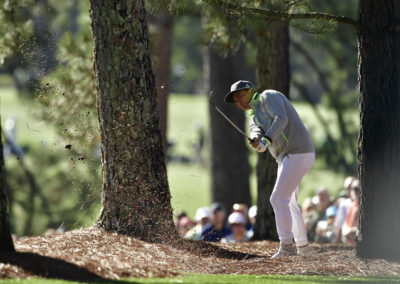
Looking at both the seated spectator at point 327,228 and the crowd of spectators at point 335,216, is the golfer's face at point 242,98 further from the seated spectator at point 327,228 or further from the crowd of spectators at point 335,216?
the seated spectator at point 327,228

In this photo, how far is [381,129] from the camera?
30.3 feet

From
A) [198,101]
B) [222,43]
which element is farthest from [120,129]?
[198,101]

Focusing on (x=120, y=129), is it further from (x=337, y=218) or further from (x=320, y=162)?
(x=320, y=162)

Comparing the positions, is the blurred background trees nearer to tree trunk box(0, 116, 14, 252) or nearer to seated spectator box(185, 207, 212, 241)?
seated spectator box(185, 207, 212, 241)

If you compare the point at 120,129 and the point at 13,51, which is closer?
the point at 120,129

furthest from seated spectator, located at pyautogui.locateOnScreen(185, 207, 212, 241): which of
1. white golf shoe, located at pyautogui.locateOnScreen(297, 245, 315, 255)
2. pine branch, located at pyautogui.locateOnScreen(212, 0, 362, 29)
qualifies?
pine branch, located at pyautogui.locateOnScreen(212, 0, 362, 29)

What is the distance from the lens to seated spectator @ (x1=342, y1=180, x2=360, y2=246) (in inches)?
477

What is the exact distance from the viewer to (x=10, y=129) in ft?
76.9

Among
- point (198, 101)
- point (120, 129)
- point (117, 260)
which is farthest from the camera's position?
point (198, 101)

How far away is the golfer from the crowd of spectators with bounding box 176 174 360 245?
2468mm

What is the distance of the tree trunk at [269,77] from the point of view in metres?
12.5

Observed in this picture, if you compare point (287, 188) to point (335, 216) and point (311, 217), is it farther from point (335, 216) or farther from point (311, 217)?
point (311, 217)

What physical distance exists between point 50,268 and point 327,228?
7016 mm

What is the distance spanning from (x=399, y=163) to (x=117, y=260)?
3300mm
